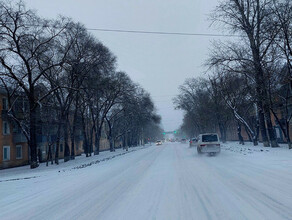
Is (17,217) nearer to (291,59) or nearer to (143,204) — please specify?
(143,204)

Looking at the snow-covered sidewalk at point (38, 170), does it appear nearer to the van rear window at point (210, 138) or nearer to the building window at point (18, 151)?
the building window at point (18, 151)

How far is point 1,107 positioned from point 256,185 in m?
30.6

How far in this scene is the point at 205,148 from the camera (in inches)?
902

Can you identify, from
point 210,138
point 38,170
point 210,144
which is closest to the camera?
point 38,170

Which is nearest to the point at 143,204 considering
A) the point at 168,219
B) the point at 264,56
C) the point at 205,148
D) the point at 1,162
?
the point at 168,219

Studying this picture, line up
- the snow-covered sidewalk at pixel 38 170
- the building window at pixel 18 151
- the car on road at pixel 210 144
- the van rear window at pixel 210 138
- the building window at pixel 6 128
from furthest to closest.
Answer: the building window at pixel 18 151 < the building window at pixel 6 128 < the van rear window at pixel 210 138 < the car on road at pixel 210 144 < the snow-covered sidewalk at pixel 38 170

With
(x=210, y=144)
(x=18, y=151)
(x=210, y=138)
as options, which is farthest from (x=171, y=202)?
(x=18, y=151)

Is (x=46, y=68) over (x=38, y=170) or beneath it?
over

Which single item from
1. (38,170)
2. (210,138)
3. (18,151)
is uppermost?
(18,151)

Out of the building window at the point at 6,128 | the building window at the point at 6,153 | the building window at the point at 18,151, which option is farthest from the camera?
the building window at the point at 18,151

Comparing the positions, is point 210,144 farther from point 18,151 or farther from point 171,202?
point 18,151

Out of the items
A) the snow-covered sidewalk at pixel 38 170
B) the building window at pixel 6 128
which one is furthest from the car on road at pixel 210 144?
the building window at pixel 6 128

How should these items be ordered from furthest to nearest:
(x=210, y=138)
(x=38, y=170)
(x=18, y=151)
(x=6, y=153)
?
(x=18, y=151)
(x=6, y=153)
(x=210, y=138)
(x=38, y=170)

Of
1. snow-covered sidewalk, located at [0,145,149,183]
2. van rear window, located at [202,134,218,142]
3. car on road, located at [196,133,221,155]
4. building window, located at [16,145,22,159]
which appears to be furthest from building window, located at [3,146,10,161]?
van rear window, located at [202,134,218,142]
